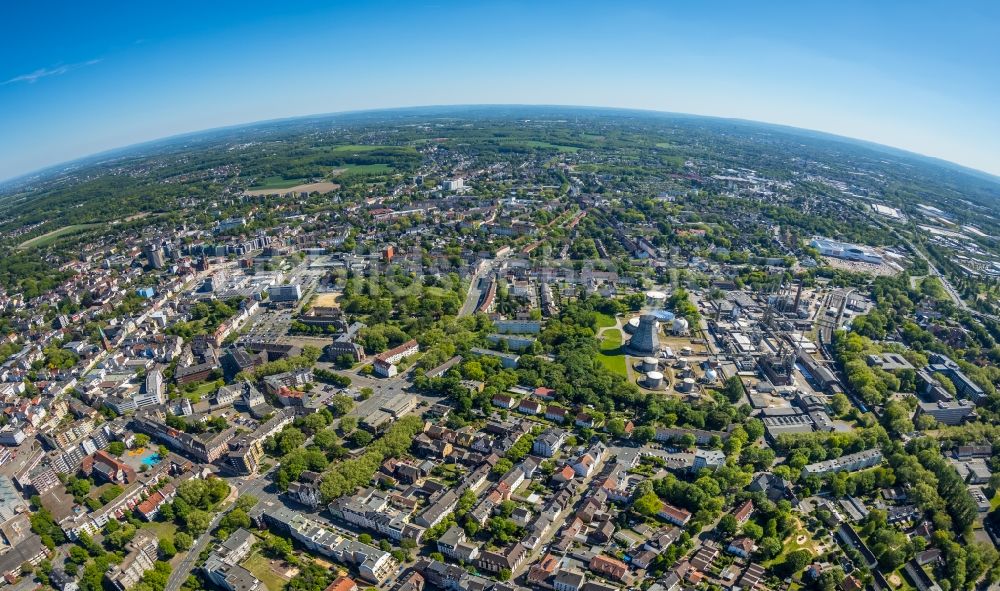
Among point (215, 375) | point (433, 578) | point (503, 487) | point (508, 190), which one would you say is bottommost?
point (433, 578)

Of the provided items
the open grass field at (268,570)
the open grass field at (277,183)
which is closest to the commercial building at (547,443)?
the open grass field at (268,570)

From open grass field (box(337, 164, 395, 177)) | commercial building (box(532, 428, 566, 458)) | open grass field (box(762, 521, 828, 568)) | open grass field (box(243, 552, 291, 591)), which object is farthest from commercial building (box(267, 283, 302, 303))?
open grass field (box(337, 164, 395, 177))

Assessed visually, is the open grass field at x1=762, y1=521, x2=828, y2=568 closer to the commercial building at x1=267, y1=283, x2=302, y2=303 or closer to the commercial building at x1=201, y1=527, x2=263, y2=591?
the commercial building at x1=201, y1=527, x2=263, y2=591

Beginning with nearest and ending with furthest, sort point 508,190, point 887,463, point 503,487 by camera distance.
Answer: point 503,487, point 887,463, point 508,190

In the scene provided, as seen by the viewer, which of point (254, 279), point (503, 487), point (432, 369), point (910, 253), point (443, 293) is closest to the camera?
point (503, 487)

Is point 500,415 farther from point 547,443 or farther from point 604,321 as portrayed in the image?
point 604,321

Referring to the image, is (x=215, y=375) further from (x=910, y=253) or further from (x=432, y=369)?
(x=910, y=253)

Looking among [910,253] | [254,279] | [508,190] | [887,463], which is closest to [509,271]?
[254,279]

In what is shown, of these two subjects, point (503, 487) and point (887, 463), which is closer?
point (503, 487)
